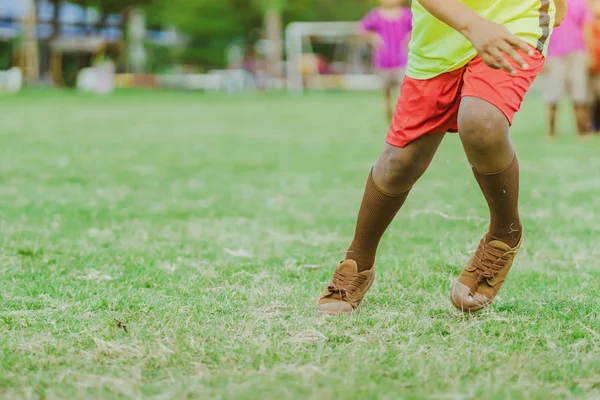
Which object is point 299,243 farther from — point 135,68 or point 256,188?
point 135,68

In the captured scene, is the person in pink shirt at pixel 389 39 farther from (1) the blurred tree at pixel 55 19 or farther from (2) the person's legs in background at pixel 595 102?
(1) the blurred tree at pixel 55 19

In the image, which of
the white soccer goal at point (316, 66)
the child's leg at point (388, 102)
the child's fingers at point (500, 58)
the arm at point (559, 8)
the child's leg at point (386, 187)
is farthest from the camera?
the white soccer goal at point (316, 66)

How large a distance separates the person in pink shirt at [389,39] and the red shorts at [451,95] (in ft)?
32.1

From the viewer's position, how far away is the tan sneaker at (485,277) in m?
3.23

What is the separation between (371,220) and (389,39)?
1016cm

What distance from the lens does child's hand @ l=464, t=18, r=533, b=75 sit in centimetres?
278

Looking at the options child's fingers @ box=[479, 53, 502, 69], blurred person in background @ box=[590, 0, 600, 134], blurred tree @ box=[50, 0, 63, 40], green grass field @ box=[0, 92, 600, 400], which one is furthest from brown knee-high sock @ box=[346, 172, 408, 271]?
blurred tree @ box=[50, 0, 63, 40]

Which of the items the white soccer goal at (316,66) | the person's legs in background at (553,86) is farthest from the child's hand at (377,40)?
the white soccer goal at (316,66)

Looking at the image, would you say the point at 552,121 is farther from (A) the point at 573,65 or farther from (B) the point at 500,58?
(B) the point at 500,58

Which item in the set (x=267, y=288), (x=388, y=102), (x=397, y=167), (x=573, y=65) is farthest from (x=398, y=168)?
(x=388, y=102)

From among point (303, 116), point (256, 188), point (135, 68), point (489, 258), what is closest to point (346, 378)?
point (489, 258)

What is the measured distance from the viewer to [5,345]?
2.80m

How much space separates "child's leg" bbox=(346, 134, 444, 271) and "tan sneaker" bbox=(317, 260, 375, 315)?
0.10 feet

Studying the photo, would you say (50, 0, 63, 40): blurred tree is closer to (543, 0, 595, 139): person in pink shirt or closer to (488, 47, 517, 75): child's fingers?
(543, 0, 595, 139): person in pink shirt
